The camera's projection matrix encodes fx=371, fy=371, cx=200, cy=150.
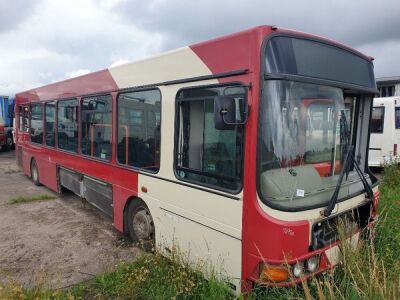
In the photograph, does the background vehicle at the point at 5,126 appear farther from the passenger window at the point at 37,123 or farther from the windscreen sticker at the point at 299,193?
the windscreen sticker at the point at 299,193

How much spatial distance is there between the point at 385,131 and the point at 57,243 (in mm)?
10340

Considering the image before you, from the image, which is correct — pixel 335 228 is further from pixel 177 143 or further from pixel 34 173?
pixel 34 173

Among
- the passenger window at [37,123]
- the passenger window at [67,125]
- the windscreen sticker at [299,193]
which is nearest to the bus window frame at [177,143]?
the windscreen sticker at [299,193]

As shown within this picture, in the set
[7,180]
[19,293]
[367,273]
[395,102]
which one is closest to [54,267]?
[19,293]

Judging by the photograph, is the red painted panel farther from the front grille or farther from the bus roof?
the front grille

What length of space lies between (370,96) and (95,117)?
13.5 ft

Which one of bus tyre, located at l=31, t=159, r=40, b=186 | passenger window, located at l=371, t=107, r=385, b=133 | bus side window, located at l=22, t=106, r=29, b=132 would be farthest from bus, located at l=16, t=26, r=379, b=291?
passenger window, located at l=371, t=107, r=385, b=133

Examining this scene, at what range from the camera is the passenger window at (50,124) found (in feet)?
26.4

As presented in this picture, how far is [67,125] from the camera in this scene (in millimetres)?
7281

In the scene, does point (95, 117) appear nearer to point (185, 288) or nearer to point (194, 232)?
point (194, 232)

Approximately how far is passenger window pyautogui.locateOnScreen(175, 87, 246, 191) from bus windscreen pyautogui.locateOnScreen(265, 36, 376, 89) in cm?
42

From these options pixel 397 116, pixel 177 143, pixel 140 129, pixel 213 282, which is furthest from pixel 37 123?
pixel 397 116

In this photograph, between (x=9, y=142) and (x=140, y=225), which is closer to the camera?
(x=140, y=225)

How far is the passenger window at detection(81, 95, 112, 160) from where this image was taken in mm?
5680
